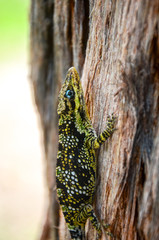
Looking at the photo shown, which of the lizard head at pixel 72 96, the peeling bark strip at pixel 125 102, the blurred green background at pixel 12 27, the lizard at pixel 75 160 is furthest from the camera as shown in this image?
the blurred green background at pixel 12 27

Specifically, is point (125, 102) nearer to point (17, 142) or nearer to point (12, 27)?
point (17, 142)

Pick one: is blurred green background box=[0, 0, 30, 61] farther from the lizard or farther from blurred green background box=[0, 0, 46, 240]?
the lizard

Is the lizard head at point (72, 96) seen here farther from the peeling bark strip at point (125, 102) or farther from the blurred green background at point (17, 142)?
the blurred green background at point (17, 142)

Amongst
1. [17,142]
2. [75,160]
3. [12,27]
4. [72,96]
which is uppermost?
[12,27]

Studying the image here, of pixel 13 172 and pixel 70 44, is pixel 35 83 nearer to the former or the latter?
pixel 70 44

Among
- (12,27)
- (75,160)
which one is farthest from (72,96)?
(12,27)

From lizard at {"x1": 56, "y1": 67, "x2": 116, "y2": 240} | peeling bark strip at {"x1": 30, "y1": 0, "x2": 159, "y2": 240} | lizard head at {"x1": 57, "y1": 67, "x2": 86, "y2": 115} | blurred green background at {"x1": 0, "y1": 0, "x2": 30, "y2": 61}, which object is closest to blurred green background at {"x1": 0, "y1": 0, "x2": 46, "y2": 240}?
blurred green background at {"x1": 0, "y1": 0, "x2": 30, "y2": 61}

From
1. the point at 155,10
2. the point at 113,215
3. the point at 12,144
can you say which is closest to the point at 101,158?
the point at 113,215

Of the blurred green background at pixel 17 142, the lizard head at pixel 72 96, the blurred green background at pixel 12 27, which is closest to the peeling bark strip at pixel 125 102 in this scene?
the lizard head at pixel 72 96
